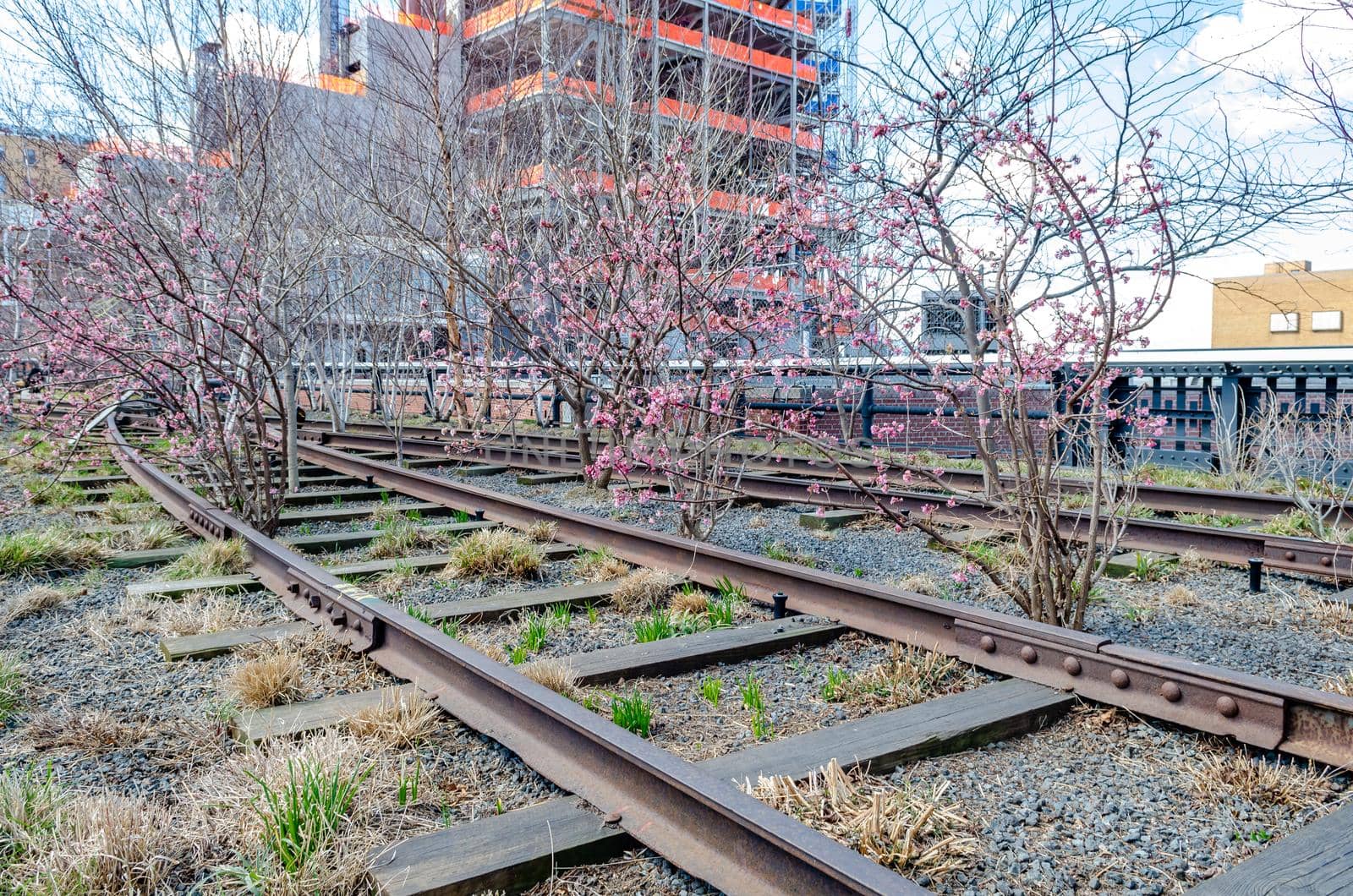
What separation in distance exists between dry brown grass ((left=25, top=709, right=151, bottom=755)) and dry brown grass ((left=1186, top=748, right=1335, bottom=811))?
3.25 metres

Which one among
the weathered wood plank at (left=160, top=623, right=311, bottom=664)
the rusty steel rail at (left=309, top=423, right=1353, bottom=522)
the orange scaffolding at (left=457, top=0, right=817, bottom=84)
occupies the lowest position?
the weathered wood plank at (left=160, top=623, right=311, bottom=664)

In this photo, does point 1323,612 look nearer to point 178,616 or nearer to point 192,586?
point 178,616

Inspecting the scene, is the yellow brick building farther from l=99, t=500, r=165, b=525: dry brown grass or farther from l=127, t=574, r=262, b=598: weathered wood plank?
l=127, t=574, r=262, b=598: weathered wood plank

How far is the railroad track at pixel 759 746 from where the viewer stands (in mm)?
2113

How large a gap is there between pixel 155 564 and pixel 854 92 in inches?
423

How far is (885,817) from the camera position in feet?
7.56

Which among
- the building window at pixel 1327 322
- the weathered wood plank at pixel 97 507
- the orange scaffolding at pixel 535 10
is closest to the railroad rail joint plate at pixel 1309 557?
the weathered wood plank at pixel 97 507

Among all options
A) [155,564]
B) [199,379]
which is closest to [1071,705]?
[155,564]

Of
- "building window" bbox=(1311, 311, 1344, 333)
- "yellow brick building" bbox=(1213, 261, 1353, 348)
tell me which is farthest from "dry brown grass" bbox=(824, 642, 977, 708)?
"building window" bbox=(1311, 311, 1344, 333)

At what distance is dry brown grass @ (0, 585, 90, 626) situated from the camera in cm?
470

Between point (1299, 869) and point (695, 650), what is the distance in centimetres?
225

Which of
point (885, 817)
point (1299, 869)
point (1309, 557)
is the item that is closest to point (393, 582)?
point (885, 817)

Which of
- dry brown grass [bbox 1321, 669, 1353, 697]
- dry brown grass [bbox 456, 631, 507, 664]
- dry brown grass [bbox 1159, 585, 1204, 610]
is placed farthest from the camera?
dry brown grass [bbox 1159, 585, 1204, 610]

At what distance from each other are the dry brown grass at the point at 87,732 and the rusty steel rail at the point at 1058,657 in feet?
9.21
